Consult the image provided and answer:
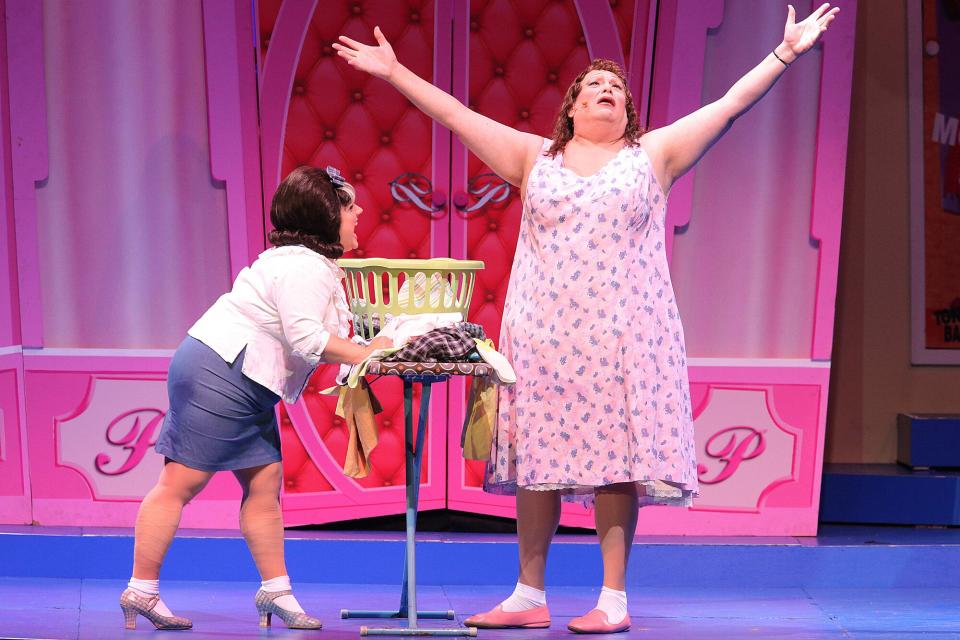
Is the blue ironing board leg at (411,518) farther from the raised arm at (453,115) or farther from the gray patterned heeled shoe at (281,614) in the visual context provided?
the raised arm at (453,115)

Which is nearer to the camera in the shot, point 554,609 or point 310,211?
point 310,211

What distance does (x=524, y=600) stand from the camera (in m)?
2.97

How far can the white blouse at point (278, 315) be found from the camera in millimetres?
2768

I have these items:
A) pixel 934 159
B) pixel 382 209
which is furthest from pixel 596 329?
pixel 934 159

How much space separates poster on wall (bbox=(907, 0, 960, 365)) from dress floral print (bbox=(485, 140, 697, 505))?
2.19 meters

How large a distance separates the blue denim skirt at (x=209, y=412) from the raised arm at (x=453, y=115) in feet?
2.54

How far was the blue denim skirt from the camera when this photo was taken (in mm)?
2838

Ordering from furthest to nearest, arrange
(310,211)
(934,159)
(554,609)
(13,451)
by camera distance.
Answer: (934,159) → (13,451) → (554,609) → (310,211)

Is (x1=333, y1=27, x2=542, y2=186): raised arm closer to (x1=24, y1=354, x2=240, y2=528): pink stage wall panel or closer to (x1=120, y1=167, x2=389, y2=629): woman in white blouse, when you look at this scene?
(x1=120, y1=167, x2=389, y2=629): woman in white blouse

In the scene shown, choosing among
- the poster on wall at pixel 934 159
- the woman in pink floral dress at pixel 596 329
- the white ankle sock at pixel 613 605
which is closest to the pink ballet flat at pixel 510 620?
the woman in pink floral dress at pixel 596 329

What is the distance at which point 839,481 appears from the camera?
434 centimetres

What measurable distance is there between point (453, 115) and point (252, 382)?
831mm

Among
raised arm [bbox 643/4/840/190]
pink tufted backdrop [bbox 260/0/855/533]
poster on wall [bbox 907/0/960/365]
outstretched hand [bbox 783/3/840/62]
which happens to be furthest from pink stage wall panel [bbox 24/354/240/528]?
poster on wall [bbox 907/0/960/365]

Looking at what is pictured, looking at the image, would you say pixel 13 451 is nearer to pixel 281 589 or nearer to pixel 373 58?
pixel 281 589
